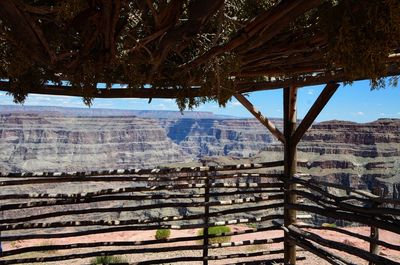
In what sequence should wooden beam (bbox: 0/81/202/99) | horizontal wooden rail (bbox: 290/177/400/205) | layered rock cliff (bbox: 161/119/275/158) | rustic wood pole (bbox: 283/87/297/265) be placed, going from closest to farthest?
wooden beam (bbox: 0/81/202/99) → horizontal wooden rail (bbox: 290/177/400/205) → rustic wood pole (bbox: 283/87/297/265) → layered rock cliff (bbox: 161/119/275/158)

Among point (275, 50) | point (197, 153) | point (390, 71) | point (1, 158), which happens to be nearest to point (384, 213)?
point (390, 71)

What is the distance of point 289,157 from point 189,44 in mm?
2444

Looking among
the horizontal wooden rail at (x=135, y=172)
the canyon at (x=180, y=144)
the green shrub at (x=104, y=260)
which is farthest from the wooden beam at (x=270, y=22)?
the canyon at (x=180, y=144)

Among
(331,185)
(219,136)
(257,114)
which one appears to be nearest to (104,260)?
(257,114)

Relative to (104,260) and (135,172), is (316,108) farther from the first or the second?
(104,260)

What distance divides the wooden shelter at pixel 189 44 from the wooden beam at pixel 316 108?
4 cm

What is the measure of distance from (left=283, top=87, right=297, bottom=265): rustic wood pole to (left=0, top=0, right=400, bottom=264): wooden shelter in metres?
0.59

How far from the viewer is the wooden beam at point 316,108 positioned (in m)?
4.06

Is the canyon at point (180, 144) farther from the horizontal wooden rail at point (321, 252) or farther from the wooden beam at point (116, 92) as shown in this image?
the wooden beam at point (116, 92)

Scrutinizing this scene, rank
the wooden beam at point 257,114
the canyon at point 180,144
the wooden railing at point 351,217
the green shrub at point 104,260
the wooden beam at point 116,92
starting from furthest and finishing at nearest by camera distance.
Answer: the canyon at point 180,144, the green shrub at point 104,260, the wooden beam at point 257,114, the wooden railing at point 351,217, the wooden beam at point 116,92

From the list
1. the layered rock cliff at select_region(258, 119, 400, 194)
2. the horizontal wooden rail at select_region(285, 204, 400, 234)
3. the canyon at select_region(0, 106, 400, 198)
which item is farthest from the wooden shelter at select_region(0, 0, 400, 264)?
the layered rock cliff at select_region(258, 119, 400, 194)

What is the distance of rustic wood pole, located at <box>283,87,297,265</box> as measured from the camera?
4598 millimetres

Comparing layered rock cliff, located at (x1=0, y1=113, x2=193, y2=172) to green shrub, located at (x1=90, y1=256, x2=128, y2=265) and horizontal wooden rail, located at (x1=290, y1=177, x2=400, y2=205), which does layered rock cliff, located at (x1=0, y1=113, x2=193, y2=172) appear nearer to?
green shrub, located at (x1=90, y1=256, x2=128, y2=265)

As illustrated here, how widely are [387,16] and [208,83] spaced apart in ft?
4.62
